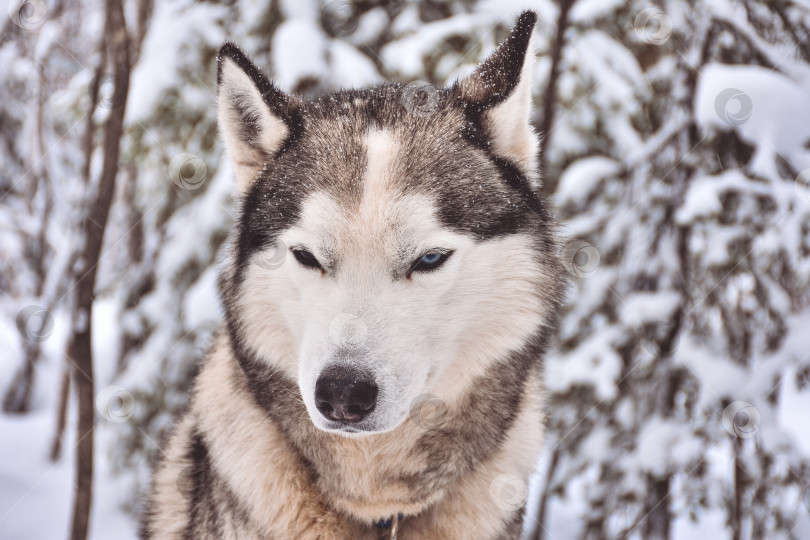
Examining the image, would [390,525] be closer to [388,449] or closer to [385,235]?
[388,449]

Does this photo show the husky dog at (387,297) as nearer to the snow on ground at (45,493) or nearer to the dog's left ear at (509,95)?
the dog's left ear at (509,95)

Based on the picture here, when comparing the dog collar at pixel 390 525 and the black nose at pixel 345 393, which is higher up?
the black nose at pixel 345 393

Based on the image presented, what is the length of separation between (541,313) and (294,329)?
0.82m

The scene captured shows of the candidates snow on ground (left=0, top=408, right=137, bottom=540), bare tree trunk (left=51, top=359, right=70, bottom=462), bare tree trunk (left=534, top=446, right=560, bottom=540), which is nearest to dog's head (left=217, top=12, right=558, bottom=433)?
bare tree trunk (left=534, top=446, right=560, bottom=540)

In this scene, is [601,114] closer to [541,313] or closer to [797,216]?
[797,216]

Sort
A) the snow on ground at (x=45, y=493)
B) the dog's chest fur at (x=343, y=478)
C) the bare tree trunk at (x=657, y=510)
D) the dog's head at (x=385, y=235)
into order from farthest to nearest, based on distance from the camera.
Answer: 1. the snow on ground at (x=45, y=493)
2. the bare tree trunk at (x=657, y=510)
3. the dog's chest fur at (x=343, y=478)
4. the dog's head at (x=385, y=235)

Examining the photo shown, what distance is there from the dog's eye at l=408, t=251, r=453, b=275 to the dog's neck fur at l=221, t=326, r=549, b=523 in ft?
1.51

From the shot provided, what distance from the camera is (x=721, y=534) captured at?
17.4ft

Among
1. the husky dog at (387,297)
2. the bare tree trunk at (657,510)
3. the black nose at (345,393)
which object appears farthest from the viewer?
the bare tree trunk at (657,510)

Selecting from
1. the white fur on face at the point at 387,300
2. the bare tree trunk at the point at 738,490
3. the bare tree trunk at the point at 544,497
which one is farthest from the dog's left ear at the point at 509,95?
the bare tree trunk at the point at 544,497

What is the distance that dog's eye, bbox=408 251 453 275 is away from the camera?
1.97m

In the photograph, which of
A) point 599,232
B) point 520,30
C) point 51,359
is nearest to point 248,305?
point 520,30

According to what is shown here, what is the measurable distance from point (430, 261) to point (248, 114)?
0.85m

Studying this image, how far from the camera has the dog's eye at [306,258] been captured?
6.55 ft
